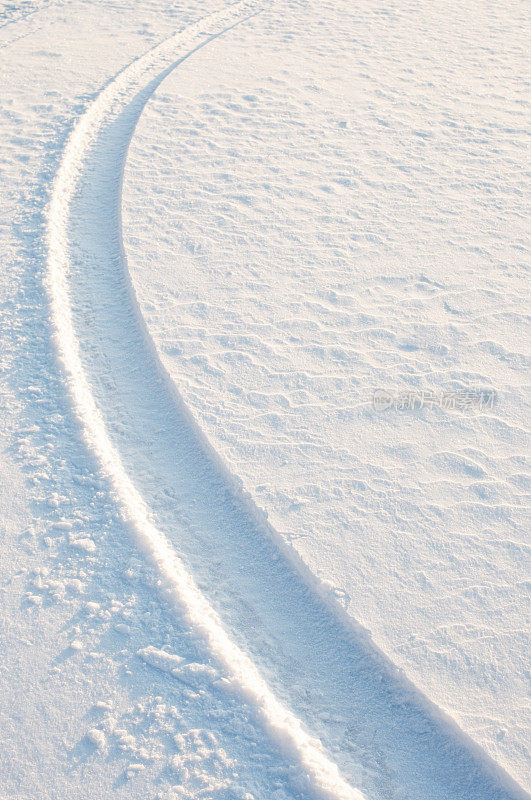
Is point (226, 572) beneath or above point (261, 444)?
beneath

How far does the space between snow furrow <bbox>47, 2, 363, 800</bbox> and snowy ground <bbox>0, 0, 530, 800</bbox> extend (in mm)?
17

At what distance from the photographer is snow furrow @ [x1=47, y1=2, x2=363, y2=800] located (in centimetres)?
294

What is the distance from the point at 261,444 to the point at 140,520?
92 centimetres

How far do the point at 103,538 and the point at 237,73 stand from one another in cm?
674

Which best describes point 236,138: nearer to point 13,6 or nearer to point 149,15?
point 149,15

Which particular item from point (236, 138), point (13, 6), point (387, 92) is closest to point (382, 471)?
point (236, 138)

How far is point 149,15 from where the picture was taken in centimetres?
965
